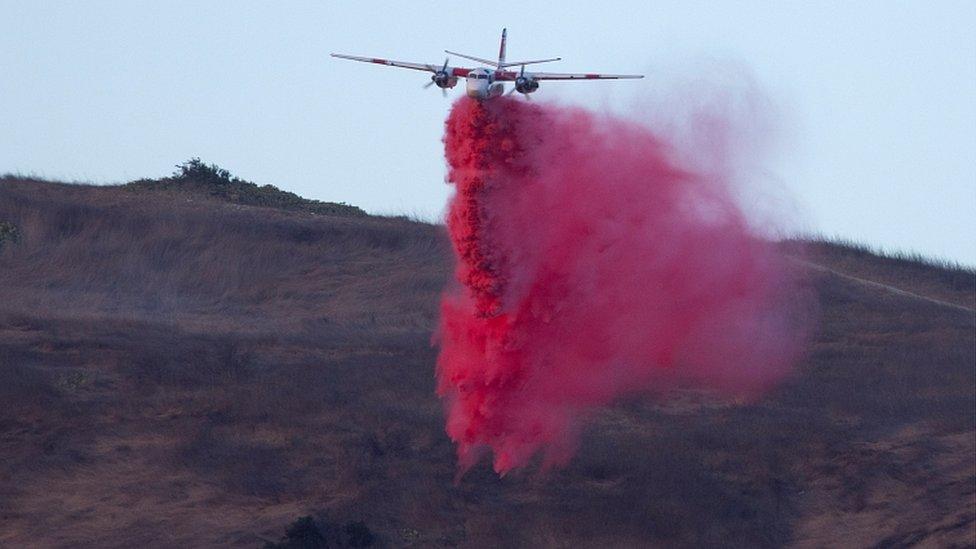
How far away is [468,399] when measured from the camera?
30844 millimetres

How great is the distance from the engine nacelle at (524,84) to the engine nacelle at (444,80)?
157 centimetres

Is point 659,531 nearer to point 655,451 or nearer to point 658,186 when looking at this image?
point 655,451

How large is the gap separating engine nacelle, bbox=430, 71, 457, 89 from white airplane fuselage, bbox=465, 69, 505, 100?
0.97 metres

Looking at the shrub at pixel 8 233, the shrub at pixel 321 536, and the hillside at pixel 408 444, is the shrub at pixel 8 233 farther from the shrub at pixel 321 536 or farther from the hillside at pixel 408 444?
the shrub at pixel 321 536

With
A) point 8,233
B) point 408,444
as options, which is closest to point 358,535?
point 408,444

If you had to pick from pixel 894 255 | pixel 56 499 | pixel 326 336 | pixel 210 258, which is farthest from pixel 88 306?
pixel 894 255

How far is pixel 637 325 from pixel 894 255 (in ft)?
72.0

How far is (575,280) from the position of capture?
3161 cm

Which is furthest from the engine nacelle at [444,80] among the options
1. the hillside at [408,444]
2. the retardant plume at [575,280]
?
the hillside at [408,444]

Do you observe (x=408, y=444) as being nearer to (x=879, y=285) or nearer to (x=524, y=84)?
(x=524, y=84)

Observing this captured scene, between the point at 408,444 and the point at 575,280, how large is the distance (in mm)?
6289

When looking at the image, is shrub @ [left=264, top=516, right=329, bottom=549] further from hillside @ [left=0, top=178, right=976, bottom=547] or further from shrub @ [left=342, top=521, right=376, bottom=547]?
hillside @ [left=0, top=178, right=976, bottom=547]

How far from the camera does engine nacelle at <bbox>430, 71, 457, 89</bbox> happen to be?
3030cm

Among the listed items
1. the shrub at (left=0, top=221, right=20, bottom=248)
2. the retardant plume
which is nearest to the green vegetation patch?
the shrub at (left=0, top=221, right=20, bottom=248)
